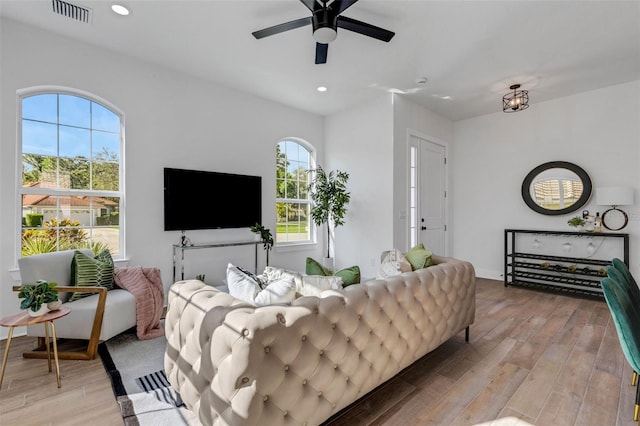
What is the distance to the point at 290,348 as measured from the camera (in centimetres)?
131

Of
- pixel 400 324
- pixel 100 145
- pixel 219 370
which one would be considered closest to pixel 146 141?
pixel 100 145

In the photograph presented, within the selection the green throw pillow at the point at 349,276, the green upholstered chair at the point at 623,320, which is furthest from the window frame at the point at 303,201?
the green upholstered chair at the point at 623,320

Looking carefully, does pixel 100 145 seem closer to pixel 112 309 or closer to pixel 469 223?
pixel 112 309

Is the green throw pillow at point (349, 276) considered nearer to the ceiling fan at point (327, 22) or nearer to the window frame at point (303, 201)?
the ceiling fan at point (327, 22)

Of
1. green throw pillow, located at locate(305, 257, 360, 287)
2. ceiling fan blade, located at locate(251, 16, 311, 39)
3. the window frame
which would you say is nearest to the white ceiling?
ceiling fan blade, located at locate(251, 16, 311, 39)

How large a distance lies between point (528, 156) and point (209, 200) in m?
5.19

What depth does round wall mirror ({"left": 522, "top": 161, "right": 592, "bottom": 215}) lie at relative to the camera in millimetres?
4465

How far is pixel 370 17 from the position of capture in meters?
2.76

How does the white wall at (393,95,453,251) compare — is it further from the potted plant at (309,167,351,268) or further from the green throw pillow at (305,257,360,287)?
the green throw pillow at (305,257,360,287)

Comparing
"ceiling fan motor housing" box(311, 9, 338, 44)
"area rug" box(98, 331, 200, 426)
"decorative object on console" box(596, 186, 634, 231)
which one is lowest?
"area rug" box(98, 331, 200, 426)

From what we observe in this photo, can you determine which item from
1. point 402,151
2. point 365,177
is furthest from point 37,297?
point 402,151

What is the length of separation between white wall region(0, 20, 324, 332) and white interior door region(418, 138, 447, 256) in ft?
7.61

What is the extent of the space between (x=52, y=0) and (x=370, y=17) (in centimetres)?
280

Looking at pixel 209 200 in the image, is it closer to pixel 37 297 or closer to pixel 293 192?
pixel 293 192
